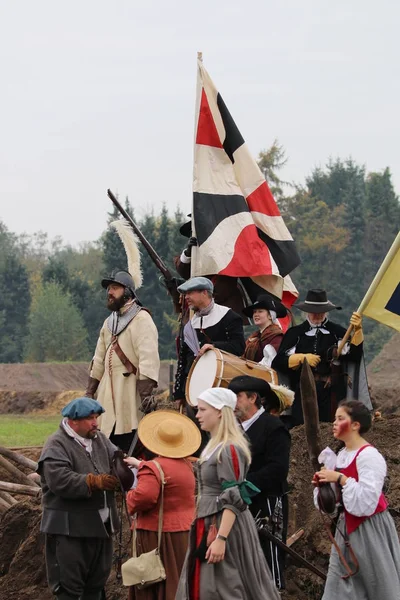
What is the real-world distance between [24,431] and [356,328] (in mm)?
19985

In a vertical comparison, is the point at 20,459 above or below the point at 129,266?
below

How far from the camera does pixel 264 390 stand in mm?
7309

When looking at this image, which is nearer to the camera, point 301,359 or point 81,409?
point 81,409

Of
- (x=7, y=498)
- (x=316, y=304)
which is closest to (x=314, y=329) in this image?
(x=316, y=304)

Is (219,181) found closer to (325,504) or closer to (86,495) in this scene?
(86,495)

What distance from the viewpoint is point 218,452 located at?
20.7 feet

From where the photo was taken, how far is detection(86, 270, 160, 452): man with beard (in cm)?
998

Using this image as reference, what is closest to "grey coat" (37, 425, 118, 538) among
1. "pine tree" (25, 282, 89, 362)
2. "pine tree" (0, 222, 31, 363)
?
"pine tree" (25, 282, 89, 362)

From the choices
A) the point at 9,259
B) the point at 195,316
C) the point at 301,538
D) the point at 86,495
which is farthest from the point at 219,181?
the point at 9,259

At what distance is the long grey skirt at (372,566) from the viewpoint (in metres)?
6.33

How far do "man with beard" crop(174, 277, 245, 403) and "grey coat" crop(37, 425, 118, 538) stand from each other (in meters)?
2.06

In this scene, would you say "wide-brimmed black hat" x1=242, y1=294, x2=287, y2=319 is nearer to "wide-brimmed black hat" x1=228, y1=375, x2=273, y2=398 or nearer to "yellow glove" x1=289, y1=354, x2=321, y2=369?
"yellow glove" x1=289, y1=354, x2=321, y2=369

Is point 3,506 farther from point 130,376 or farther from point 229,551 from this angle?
point 229,551

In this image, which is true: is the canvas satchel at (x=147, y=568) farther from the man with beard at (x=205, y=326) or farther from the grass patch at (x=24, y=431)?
the grass patch at (x=24, y=431)
